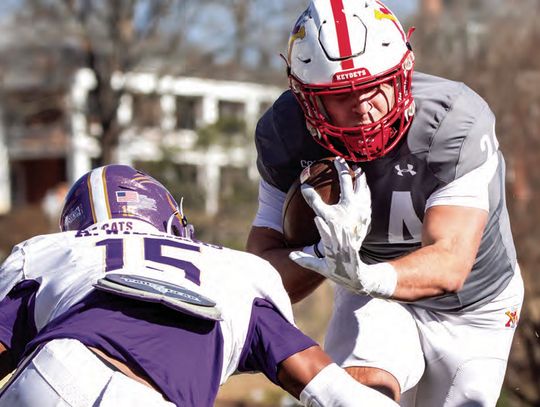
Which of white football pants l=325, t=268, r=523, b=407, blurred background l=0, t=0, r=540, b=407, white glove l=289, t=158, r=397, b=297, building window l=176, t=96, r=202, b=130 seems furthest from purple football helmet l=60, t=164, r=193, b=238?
building window l=176, t=96, r=202, b=130

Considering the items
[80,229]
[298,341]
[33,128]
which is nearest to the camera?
[298,341]

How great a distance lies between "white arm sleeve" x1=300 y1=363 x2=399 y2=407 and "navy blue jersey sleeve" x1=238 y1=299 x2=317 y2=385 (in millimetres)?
94

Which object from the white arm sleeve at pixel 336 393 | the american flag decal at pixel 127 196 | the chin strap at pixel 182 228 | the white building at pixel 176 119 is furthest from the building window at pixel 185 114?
the white arm sleeve at pixel 336 393

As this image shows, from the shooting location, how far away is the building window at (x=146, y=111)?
17831 mm

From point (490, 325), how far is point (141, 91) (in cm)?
1410

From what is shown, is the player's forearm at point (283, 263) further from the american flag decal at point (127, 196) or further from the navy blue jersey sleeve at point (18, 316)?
the navy blue jersey sleeve at point (18, 316)

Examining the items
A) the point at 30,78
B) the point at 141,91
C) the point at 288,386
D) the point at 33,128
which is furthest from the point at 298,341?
the point at 33,128

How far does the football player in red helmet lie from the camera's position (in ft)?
10.4

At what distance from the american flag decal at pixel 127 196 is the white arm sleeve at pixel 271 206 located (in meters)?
1.02

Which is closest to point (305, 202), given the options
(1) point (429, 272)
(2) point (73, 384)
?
(1) point (429, 272)

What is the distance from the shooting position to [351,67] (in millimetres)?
3426

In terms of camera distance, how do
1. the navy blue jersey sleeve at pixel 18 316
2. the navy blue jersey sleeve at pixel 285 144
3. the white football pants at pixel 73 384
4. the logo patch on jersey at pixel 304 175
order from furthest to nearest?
1. the navy blue jersey sleeve at pixel 285 144
2. the logo patch on jersey at pixel 304 175
3. the navy blue jersey sleeve at pixel 18 316
4. the white football pants at pixel 73 384

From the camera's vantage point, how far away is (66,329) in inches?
99.2

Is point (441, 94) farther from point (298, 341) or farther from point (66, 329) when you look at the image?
point (66, 329)
